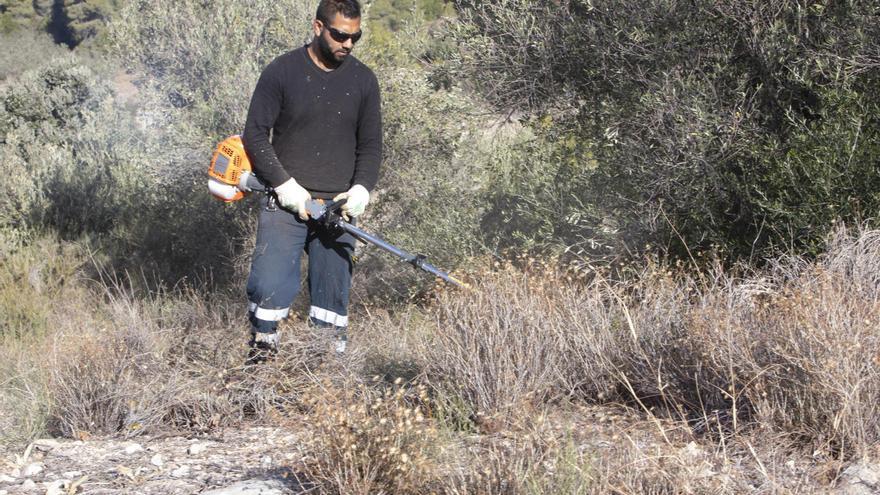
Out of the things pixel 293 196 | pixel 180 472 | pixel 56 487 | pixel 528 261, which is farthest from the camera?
pixel 528 261

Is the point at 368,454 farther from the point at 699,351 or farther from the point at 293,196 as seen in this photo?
the point at 293,196

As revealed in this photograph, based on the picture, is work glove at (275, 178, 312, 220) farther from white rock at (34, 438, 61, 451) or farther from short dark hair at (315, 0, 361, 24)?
white rock at (34, 438, 61, 451)

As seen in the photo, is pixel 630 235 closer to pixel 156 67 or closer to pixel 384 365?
pixel 384 365

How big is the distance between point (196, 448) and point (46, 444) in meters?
0.65

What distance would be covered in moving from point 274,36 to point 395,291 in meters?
2.61

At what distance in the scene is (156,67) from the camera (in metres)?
8.23

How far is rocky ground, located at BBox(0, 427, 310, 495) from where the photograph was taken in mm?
3482

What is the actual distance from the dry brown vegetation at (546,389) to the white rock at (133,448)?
0.61 ft

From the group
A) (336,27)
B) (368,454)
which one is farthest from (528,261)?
(368,454)

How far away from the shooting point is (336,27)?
458cm

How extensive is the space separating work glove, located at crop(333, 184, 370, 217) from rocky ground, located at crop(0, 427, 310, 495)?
116 centimetres

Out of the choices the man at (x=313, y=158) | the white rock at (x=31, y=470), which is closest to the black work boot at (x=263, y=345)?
the man at (x=313, y=158)

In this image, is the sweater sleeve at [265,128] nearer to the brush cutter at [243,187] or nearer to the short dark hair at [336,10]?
the brush cutter at [243,187]

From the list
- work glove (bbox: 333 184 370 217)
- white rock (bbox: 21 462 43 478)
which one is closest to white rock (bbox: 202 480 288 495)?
white rock (bbox: 21 462 43 478)
